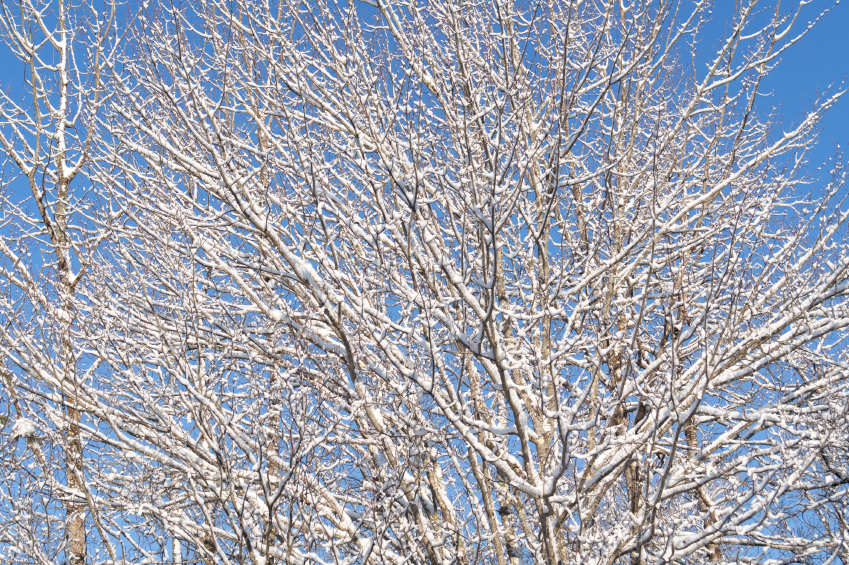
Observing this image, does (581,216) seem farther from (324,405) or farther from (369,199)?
(324,405)

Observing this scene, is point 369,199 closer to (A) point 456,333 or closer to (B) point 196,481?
(A) point 456,333

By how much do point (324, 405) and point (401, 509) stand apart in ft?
3.27

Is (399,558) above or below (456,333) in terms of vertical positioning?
below

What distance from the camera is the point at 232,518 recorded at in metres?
4.65

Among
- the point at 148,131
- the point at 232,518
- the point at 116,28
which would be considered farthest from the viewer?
the point at 116,28

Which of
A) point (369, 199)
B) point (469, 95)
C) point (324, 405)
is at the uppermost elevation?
point (469, 95)

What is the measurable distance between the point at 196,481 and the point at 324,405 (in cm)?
147

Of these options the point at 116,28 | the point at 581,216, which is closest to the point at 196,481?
the point at 581,216

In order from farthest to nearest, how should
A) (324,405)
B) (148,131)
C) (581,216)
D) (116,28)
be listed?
(116,28), (581,216), (148,131), (324,405)

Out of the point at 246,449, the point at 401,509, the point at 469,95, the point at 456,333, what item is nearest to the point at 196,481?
the point at 246,449

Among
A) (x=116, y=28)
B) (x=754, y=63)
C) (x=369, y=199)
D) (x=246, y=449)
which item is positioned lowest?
(x=246, y=449)

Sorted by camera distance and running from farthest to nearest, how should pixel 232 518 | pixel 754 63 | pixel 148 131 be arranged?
pixel 754 63 → pixel 148 131 → pixel 232 518

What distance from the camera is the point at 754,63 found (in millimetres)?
6566

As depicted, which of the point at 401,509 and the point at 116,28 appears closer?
the point at 401,509
